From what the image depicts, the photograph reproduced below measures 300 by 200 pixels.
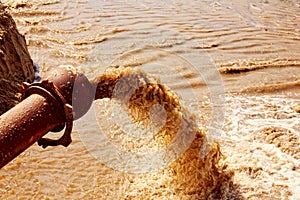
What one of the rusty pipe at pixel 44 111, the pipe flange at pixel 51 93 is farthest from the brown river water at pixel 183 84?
the pipe flange at pixel 51 93

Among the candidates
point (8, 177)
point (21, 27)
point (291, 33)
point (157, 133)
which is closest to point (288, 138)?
point (157, 133)

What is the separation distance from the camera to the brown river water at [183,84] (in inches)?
142

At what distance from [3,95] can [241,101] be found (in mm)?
3635

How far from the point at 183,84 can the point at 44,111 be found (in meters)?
3.92

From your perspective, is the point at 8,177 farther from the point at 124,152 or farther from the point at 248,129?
the point at 248,129

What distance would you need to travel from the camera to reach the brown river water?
11.8ft

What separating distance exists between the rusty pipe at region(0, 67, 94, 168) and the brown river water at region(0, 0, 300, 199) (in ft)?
2.03

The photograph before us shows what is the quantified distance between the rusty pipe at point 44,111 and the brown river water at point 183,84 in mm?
620

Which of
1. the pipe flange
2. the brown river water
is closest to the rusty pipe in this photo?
the pipe flange

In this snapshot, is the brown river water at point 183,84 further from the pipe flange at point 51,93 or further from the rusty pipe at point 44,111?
the pipe flange at point 51,93

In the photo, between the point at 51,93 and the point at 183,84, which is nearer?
the point at 51,93

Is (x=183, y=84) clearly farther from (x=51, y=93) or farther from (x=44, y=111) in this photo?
(x=44, y=111)

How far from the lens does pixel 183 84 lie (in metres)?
5.84

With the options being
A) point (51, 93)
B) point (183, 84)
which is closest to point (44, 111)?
point (51, 93)
